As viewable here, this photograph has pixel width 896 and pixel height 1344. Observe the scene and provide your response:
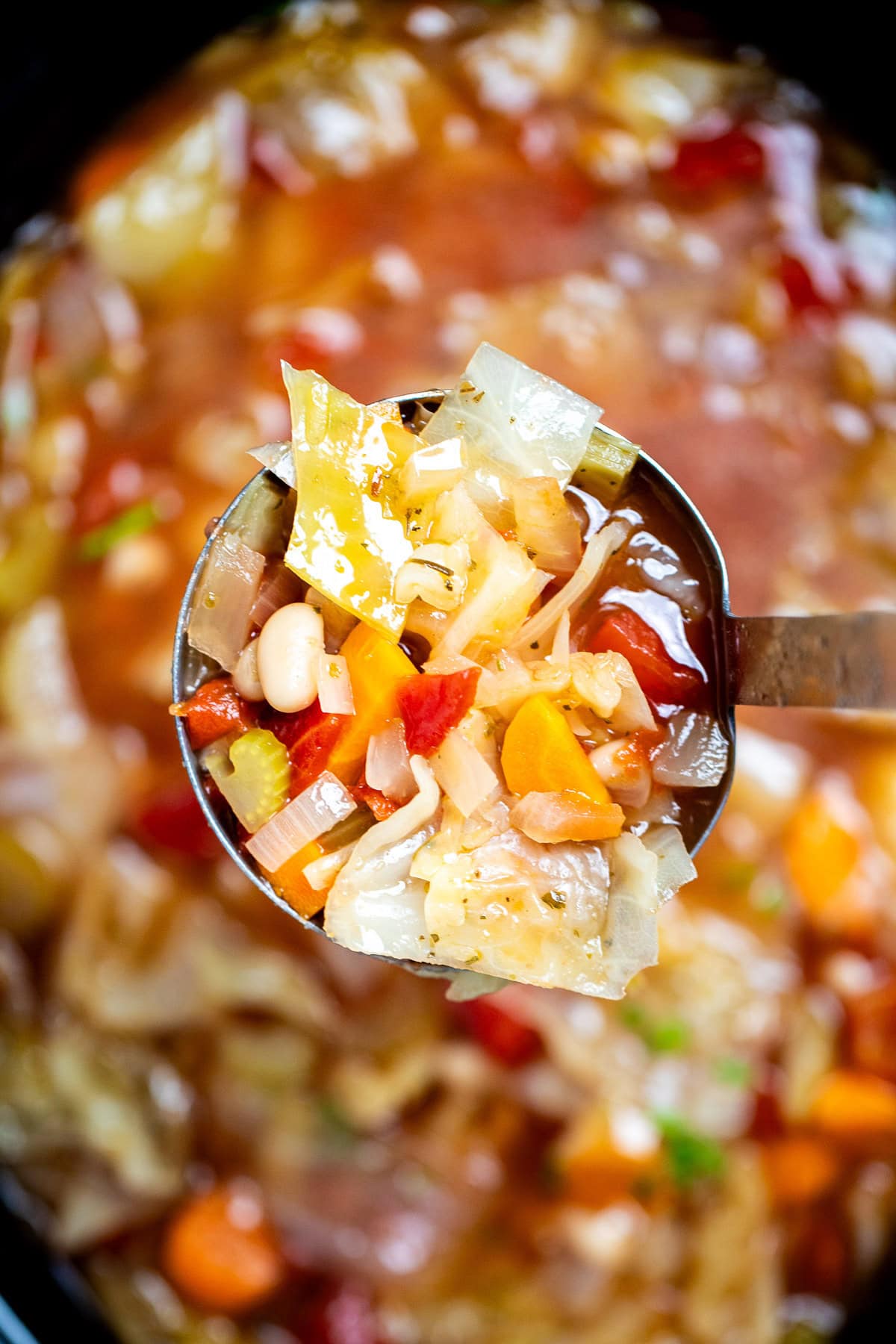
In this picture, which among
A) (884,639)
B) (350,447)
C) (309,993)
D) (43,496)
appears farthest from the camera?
(43,496)

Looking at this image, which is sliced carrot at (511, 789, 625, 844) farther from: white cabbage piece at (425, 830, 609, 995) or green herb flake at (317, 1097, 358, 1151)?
green herb flake at (317, 1097, 358, 1151)

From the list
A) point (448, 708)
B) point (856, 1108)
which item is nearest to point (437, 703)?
point (448, 708)

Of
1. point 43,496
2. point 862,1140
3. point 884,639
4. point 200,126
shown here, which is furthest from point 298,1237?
point 200,126

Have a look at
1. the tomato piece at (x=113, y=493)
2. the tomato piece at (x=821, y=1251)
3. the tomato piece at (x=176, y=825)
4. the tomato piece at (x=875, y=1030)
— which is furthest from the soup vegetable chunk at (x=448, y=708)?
the tomato piece at (x=821, y=1251)

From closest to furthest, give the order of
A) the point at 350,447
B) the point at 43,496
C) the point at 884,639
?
the point at 884,639 < the point at 350,447 < the point at 43,496

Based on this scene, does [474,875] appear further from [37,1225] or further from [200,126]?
[200,126]
